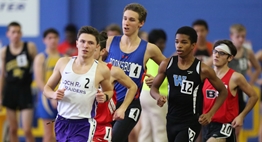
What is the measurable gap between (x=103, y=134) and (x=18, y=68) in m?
4.84

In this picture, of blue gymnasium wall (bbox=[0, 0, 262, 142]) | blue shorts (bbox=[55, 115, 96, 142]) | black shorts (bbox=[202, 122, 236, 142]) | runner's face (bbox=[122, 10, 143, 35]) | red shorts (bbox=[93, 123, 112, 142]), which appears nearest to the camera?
blue shorts (bbox=[55, 115, 96, 142])

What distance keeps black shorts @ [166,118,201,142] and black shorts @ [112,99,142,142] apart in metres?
0.57

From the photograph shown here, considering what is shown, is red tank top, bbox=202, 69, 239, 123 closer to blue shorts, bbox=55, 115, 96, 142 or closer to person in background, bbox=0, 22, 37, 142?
blue shorts, bbox=55, 115, 96, 142

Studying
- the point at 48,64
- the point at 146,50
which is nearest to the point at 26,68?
the point at 48,64

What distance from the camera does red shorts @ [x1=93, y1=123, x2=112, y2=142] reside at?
23.1ft

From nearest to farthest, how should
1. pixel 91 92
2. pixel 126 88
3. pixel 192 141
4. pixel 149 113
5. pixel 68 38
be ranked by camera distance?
pixel 91 92 < pixel 192 141 < pixel 126 88 < pixel 149 113 < pixel 68 38

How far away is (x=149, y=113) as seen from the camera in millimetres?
9750

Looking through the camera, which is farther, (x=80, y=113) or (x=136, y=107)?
(x=136, y=107)

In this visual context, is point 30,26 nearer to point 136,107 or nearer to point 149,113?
point 149,113

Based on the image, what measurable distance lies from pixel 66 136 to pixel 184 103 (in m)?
1.42

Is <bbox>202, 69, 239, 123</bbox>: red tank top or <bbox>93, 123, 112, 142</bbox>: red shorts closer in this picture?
<bbox>93, 123, 112, 142</bbox>: red shorts

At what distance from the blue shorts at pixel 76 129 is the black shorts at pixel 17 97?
15.6ft

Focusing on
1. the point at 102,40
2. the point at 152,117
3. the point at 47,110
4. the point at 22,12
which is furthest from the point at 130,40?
the point at 22,12

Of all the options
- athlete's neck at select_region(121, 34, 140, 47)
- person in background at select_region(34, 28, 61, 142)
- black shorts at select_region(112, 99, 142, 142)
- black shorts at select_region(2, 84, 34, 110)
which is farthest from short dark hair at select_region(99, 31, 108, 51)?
black shorts at select_region(2, 84, 34, 110)
